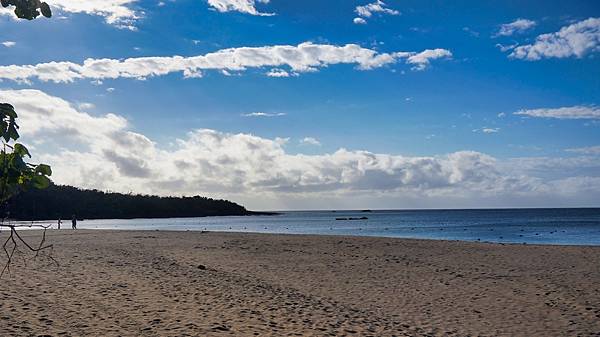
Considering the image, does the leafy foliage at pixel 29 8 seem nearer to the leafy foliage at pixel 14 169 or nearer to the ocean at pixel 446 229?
the leafy foliage at pixel 14 169

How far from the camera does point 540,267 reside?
2366cm

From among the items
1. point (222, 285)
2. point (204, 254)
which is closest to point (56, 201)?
point (204, 254)

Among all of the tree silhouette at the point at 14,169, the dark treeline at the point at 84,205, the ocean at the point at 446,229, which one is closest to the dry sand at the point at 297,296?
the tree silhouette at the point at 14,169

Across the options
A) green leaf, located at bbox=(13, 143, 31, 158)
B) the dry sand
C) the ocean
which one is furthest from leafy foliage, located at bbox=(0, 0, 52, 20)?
the ocean

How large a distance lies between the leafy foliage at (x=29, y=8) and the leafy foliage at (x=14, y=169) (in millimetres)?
614

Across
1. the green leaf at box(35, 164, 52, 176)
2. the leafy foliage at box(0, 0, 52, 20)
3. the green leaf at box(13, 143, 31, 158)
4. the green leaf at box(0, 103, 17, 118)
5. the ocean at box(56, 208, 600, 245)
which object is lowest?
the ocean at box(56, 208, 600, 245)

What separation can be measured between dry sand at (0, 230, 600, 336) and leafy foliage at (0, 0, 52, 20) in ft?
28.3

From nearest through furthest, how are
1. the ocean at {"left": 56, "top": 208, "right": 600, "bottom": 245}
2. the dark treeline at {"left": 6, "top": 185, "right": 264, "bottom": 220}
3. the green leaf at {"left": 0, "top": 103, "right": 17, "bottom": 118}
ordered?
the green leaf at {"left": 0, "top": 103, "right": 17, "bottom": 118} → the ocean at {"left": 56, "top": 208, "right": 600, "bottom": 245} → the dark treeline at {"left": 6, "top": 185, "right": 264, "bottom": 220}

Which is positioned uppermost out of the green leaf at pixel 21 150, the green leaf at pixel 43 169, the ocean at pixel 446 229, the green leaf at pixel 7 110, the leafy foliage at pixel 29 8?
the leafy foliage at pixel 29 8

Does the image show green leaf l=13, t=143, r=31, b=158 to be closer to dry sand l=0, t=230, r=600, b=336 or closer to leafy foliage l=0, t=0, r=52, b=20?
leafy foliage l=0, t=0, r=52, b=20

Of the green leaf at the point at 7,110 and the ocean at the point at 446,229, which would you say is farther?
the ocean at the point at 446,229

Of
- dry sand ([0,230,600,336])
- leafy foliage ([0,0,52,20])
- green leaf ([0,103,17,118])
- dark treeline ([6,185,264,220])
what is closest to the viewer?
green leaf ([0,103,17,118])

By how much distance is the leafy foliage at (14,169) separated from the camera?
303 cm

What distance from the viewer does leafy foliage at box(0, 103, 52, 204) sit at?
3029mm
